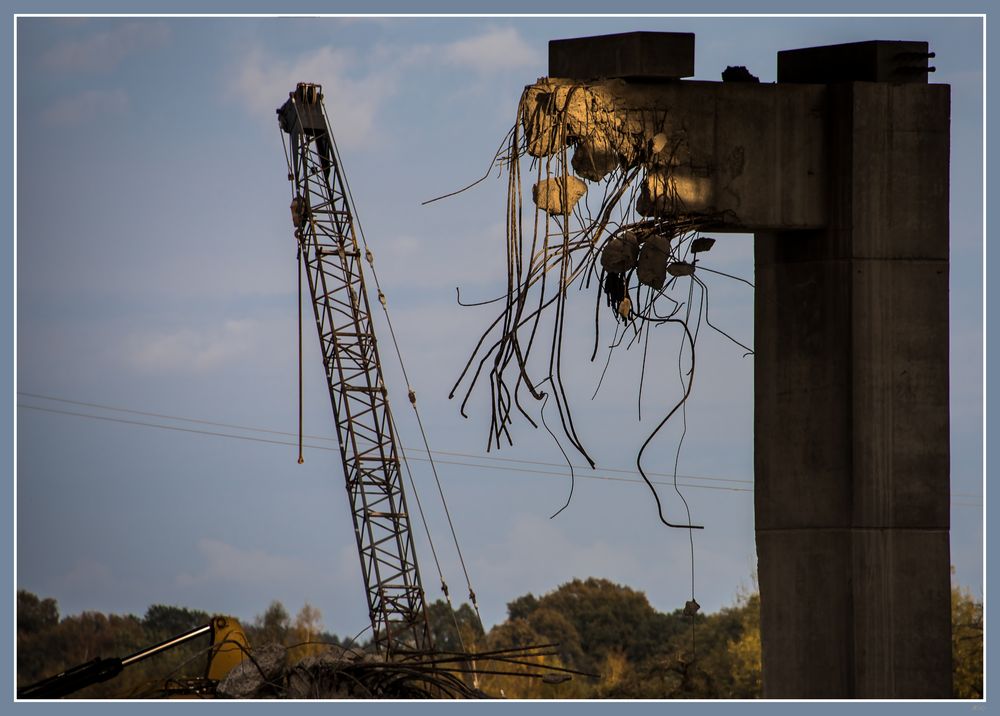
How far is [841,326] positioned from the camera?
6.08m

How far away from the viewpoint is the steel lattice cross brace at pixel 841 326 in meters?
5.96

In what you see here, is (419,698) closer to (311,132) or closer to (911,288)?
(911,288)

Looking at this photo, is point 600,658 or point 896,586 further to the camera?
point 600,658

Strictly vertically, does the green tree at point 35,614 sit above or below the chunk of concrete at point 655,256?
below

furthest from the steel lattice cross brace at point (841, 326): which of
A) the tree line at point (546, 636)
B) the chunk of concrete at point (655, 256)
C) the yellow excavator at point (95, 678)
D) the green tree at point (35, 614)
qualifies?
the green tree at point (35, 614)

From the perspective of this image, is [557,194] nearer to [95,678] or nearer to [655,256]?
[655,256]

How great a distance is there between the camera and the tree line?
3120 centimetres

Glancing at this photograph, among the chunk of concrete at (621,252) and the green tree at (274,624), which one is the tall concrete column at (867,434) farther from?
the green tree at (274,624)

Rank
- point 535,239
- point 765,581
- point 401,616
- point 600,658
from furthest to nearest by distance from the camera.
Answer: point 600,658
point 401,616
point 765,581
point 535,239

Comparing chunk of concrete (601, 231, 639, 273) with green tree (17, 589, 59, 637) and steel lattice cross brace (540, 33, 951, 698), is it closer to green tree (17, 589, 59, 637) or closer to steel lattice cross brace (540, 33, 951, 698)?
steel lattice cross brace (540, 33, 951, 698)

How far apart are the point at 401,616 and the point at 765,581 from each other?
1945cm

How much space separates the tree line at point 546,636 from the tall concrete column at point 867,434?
72.6ft

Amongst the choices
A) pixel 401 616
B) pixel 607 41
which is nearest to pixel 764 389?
pixel 607 41

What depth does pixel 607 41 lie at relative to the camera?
19.8ft
